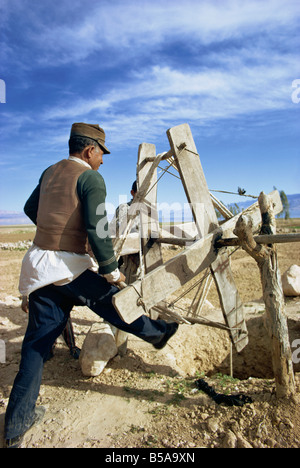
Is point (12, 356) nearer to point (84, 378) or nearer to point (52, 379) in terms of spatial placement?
point (52, 379)

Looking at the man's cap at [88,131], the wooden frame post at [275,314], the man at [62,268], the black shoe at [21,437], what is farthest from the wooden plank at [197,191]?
the black shoe at [21,437]

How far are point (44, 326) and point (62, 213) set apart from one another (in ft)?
2.83

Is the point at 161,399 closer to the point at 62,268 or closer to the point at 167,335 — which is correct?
the point at 167,335

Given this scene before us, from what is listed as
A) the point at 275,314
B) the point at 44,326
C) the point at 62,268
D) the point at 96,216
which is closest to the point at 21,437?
the point at 44,326

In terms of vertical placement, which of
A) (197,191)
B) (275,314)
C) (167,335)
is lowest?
(167,335)

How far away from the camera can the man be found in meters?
2.26

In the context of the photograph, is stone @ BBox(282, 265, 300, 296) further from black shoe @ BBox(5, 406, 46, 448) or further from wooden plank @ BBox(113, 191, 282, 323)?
black shoe @ BBox(5, 406, 46, 448)

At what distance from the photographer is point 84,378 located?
305 cm

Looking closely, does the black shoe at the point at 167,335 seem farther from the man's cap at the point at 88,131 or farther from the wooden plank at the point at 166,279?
the man's cap at the point at 88,131

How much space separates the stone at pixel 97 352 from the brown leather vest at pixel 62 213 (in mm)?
1173

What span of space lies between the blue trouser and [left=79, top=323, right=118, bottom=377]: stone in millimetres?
705

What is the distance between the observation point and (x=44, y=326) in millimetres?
2348
